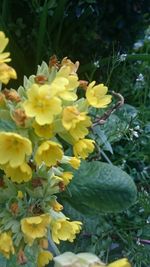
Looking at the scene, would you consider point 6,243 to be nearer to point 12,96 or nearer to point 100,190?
point 12,96

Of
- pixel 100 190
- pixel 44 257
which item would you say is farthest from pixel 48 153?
pixel 100 190

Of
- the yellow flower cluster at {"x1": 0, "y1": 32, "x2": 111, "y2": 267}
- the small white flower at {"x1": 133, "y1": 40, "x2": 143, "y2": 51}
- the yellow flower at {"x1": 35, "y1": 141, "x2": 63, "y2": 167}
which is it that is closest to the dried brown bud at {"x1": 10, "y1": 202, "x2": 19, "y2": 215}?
the yellow flower cluster at {"x1": 0, "y1": 32, "x2": 111, "y2": 267}

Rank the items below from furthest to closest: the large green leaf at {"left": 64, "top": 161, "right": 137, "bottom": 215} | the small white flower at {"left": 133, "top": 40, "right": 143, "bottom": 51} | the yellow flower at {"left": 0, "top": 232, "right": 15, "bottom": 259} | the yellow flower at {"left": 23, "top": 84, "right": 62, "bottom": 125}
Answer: the small white flower at {"left": 133, "top": 40, "right": 143, "bottom": 51}, the large green leaf at {"left": 64, "top": 161, "right": 137, "bottom": 215}, the yellow flower at {"left": 0, "top": 232, "right": 15, "bottom": 259}, the yellow flower at {"left": 23, "top": 84, "right": 62, "bottom": 125}

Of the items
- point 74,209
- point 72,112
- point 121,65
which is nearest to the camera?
point 72,112

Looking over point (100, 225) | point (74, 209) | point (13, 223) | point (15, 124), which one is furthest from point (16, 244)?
point (100, 225)

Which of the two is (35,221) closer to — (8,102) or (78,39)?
A: (8,102)

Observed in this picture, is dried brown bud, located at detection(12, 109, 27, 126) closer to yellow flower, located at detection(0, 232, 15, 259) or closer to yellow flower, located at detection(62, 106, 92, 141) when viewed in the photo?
yellow flower, located at detection(62, 106, 92, 141)

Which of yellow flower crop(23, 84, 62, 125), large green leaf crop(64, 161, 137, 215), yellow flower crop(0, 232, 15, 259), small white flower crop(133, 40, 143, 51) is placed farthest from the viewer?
small white flower crop(133, 40, 143, 51)
